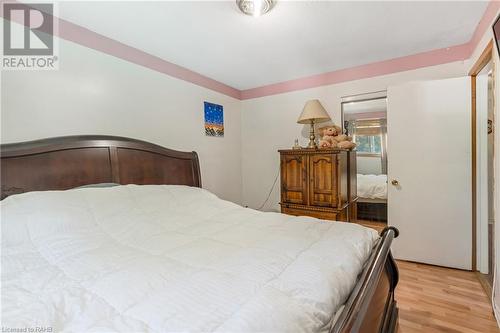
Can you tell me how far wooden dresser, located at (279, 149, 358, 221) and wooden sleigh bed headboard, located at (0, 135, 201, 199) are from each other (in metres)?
1.29

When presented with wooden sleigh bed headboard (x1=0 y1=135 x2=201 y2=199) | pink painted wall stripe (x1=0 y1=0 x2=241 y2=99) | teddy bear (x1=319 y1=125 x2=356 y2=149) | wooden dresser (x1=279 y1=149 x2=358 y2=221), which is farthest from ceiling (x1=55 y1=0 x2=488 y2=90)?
wooden dresser (x1=279 y1=149 x2=358 y2=221)

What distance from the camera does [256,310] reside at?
25.9 inches

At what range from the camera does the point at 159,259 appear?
1.04 meters

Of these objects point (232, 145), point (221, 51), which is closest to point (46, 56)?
point (221, 51)

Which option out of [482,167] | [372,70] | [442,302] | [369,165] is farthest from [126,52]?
[482,167]

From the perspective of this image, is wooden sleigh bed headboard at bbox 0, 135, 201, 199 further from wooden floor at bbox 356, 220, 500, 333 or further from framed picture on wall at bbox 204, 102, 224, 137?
wooden floor at bbox 356, 220, 500, 333

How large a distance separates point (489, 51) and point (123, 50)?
3084 millimetres

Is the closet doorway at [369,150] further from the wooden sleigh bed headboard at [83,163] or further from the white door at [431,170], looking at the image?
the wooden sleigh bed headboard at [83,163]

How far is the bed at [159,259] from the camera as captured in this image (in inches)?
26.8

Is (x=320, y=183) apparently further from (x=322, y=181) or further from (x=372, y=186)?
(x=372, y=186)

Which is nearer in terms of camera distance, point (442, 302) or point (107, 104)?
point (442, 302)

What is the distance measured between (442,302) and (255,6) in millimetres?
2657

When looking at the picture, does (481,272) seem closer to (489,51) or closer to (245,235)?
(489,51)

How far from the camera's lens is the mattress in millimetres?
2900
